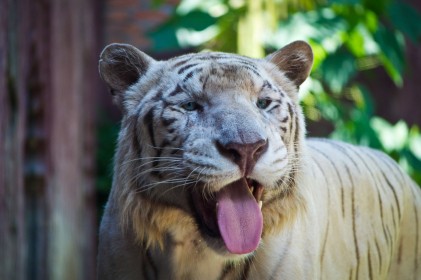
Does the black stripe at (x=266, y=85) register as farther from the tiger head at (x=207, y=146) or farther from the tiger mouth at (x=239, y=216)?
the tiger mouth at (x=239, y=216)

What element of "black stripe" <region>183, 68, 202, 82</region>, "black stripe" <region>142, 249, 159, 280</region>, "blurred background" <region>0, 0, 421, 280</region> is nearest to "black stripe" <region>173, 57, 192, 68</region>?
"black stripe" <region>183, 68, 202, 82</region>

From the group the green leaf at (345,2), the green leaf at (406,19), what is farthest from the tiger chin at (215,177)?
the green leaf at (406,19)

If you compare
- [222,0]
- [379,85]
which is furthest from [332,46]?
[379,85]

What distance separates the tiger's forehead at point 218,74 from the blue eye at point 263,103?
0.13 feet

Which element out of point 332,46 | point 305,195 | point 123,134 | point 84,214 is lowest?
point 84,214

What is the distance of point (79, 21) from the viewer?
632 centimetres

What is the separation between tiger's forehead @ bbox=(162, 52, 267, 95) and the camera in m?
2.77

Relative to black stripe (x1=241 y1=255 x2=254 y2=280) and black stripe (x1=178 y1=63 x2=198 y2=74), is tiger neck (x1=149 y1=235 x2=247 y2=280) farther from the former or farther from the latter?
black stripe (x1=178 y1=63 x2=198 y2=74)

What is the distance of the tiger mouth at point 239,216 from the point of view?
2602 millimetres

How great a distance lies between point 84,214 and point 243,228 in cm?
397

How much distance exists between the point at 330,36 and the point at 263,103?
3.04 meters

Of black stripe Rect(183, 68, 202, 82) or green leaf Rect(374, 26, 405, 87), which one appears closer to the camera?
black stripe Rect(183, 68, 202, 82)

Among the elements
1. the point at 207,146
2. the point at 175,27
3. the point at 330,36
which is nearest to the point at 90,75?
the point at 175,27

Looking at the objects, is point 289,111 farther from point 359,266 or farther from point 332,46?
point 332,46
